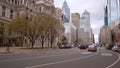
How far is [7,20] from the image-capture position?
72.4 m

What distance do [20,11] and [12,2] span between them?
13.6 feet

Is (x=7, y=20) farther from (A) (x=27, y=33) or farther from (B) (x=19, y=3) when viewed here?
(A) (x=27, y=33)

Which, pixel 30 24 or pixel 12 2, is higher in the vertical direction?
pixel 12 2

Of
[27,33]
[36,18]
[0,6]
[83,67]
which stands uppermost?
[0,6]

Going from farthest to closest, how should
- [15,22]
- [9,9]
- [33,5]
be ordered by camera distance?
[33,5]
[9,9]
[15,22]

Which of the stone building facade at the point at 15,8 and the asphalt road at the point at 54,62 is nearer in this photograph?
the asphalt road at the point at 54,62

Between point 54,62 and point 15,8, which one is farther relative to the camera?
point 15,8

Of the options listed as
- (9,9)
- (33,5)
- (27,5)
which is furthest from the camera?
(33,5)

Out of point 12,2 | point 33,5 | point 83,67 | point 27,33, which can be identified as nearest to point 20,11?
point 12,2

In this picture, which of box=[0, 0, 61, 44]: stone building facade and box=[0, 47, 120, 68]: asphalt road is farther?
box=[0, 0, 61, 44]: stone building facade

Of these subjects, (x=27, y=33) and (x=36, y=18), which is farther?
(x=36, y=18)

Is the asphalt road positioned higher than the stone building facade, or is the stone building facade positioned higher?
the stone building facade

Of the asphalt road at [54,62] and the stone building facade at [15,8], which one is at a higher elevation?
the stone building facade at [15,8]

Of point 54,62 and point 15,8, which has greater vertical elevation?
point 15,8
